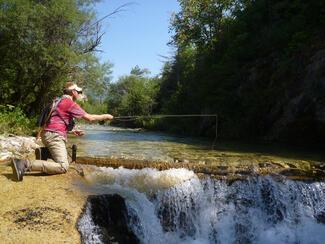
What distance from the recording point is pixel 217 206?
1019 cm

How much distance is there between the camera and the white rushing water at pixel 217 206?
919cm

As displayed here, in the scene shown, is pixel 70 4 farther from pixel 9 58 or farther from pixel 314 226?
pixel 314 226

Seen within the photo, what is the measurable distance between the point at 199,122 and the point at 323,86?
15.2 meters

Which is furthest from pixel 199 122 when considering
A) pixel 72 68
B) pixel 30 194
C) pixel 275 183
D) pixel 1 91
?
pixel 30 194

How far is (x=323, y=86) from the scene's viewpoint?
62.1 feet

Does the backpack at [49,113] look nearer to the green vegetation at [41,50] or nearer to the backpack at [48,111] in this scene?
the backpack at [48,111]

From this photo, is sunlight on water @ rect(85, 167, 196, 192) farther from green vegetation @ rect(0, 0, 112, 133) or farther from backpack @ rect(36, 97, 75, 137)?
green vegetation @ rect(0, 0, 112, 133)

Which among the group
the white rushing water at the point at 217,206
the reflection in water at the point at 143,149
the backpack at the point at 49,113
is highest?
the backpack at the point at 49,113

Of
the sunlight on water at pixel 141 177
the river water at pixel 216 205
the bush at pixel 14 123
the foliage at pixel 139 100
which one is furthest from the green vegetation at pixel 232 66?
the foliage at pixel 139 100

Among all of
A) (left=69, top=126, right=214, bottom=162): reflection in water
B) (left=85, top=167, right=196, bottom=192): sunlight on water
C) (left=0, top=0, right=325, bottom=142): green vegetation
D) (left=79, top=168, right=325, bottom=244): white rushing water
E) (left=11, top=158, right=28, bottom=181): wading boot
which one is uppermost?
(left=0, top=0, right=325, bottom=142): green vegetation

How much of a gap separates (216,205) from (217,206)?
0.03 m

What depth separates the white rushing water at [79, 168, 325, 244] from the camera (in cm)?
919

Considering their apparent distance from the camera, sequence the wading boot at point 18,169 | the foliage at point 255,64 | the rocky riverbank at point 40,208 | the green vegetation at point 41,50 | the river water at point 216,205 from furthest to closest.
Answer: the foliage at point 255,64
the green vegetation at point 41,50
the river water at point 216,205
the wading boot at point 18,169
the rocky riverbank at point 40,208

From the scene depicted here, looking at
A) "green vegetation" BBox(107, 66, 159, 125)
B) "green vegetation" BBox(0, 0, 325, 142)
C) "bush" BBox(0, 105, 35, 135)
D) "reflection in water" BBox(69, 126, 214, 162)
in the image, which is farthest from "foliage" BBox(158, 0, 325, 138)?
"green vegetation" BBox(107, 66, 159, 125)
